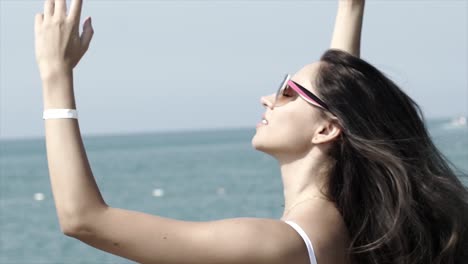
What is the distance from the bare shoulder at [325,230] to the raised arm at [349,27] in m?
0.93

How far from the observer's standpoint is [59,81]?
2.73 meters

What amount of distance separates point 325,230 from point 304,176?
255mm

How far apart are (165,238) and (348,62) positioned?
0.87 metres

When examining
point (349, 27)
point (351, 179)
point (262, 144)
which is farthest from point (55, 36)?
point (349, 27)

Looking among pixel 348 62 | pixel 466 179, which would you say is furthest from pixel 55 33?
pixel 466 179

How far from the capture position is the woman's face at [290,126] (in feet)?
10.5

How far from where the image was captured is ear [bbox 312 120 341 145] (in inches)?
127

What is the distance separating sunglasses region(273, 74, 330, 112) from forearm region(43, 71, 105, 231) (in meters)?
0.78

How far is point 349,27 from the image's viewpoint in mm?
3965

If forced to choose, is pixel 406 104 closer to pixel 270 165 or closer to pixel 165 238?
pixel 165 238

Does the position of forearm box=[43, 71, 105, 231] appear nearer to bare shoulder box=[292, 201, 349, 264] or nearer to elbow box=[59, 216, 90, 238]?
elbow box=[59, 216, 90, 238]

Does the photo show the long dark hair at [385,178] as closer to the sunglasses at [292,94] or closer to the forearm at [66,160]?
the sunglasses at [292,94]

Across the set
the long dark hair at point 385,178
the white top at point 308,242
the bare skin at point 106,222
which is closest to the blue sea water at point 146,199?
the long dark hair at point 385,178

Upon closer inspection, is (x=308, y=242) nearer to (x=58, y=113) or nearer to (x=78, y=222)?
(x=78, y=222)
